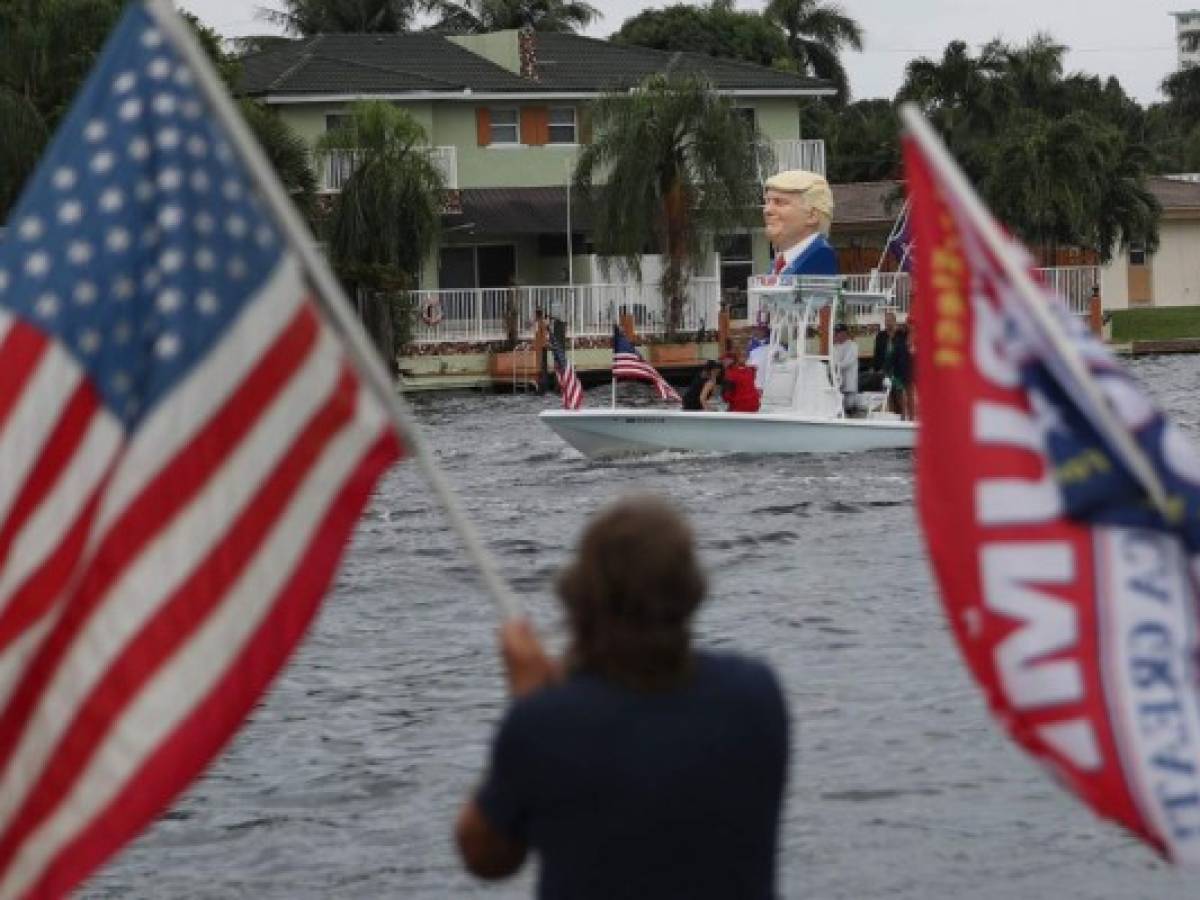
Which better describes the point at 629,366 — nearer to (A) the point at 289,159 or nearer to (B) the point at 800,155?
(A) the point at 289,159

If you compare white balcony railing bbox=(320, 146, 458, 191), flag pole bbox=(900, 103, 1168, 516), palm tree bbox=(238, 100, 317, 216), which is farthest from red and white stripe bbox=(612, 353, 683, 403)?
flag pole bbox=(900, 103, 1168, 516)

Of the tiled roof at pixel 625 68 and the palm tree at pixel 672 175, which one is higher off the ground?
the tiled roof at pixel 625 68

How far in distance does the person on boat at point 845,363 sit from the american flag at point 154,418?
27582 mm

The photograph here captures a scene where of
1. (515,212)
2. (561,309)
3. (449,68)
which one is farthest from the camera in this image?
(449,68)

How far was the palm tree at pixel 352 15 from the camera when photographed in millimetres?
94625

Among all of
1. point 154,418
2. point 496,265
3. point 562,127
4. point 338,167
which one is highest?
point 562,127

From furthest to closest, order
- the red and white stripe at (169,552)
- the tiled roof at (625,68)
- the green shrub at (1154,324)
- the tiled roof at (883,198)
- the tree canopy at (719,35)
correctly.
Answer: the tree canopy at (719,35), the tiled roof at (883,198), the green shrub at (1154,324), the tiled roof at (625,68), the red and white stripe at (169,552)

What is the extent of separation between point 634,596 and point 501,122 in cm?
6657

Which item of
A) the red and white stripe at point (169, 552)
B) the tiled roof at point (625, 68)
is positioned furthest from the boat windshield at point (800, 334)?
the tiled roof at point (625, 68)

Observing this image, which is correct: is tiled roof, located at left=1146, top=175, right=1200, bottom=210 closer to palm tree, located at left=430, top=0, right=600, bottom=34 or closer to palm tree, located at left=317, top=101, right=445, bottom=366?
palm tree, located at left=430, top=0, right=600, bottom=34

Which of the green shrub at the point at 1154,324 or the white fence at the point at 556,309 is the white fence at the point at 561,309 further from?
the green shrub at the point at 1154,324

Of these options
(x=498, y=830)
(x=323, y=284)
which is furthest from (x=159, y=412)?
(x=498, y=830)

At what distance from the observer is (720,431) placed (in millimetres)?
33375

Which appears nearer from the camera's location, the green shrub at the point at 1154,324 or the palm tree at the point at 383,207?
the palm tree at the point at 383,207
